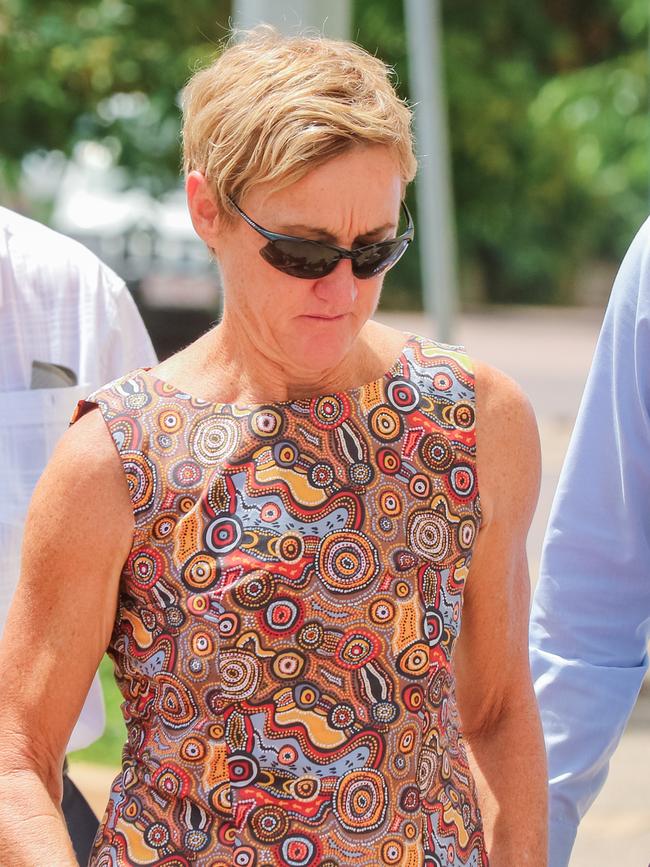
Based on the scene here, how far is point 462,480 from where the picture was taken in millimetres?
1896

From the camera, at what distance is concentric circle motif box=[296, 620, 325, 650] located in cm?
180

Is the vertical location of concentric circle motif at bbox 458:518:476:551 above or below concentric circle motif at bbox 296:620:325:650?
above

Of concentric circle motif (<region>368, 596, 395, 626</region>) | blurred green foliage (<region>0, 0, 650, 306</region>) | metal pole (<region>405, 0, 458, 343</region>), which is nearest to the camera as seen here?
concentric circle motif (<region>368, 596, 395, 626</region>)

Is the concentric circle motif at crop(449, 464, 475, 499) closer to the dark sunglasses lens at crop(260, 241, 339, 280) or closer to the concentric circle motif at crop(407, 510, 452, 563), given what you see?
the concentric circle motif at crop(407, 510, 452, 563)

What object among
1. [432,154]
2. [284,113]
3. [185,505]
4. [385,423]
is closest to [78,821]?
[185,505]

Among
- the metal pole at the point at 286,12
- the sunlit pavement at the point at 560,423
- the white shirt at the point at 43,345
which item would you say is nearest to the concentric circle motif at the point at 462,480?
the white shirt at the point at 43,345

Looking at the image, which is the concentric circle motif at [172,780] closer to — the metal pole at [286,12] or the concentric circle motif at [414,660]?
the concentric circle motif at [414,660]

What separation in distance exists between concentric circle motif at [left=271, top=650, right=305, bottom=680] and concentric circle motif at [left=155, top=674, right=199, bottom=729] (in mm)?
113

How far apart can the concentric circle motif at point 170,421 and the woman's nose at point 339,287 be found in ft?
0.79

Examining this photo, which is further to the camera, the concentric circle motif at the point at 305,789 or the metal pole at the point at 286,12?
the metal pole at the point at 286,12

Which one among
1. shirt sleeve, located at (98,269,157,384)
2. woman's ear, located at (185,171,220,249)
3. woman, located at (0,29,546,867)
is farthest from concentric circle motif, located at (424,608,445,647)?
shirt sleeve, located at (98,269,157,384)

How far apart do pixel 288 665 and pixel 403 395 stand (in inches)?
15.3

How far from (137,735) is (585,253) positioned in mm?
32261

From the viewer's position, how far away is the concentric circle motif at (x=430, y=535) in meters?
1.87
